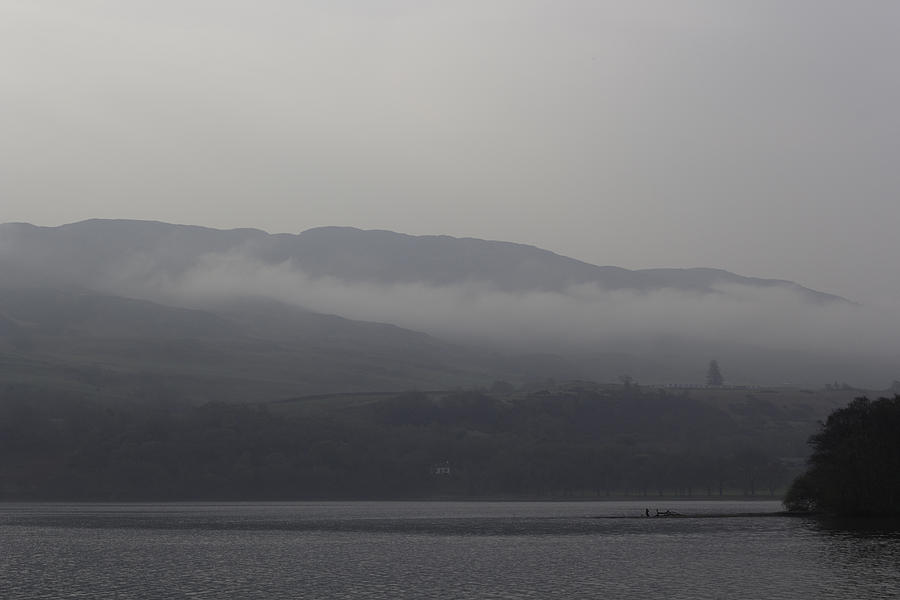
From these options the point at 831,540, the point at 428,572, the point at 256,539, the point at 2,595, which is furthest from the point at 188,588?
the point at 831,540

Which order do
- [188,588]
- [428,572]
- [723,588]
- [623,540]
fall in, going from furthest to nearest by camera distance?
[623,540]
[428,572]
[188,588]
[723,588]

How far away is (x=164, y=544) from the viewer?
615 feet

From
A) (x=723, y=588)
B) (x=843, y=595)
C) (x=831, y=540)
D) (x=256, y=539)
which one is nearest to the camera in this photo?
(x=843, y=595)

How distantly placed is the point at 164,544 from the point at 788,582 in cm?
11206

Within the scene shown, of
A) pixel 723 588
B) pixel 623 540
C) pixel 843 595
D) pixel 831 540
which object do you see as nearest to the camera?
pixel 843 595

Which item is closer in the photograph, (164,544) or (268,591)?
(268,591)

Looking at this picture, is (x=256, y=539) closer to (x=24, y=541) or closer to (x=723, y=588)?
(x=24, y=541)

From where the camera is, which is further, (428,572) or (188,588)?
(428,572)

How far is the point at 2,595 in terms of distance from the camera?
113 meters

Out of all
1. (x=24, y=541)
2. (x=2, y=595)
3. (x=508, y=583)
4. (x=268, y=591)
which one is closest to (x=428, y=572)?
(x=508, y=583)

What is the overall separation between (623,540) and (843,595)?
8301cm

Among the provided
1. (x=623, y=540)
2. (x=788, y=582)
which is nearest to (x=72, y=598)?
(x=788, y=582)

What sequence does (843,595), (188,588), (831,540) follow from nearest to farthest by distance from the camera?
1. (843,595)
2. (188,588)
3. (831,540)

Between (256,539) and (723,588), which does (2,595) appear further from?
(256,539)
